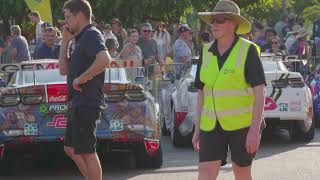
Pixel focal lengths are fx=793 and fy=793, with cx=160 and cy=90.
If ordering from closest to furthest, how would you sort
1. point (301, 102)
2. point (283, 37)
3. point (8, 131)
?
point (8, 131)
point (301, 102)
point (283, 37)

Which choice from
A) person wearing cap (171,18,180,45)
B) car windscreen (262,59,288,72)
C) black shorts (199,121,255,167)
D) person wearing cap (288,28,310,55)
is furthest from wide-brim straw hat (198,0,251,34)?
person wearing cap (171,18,180,45)

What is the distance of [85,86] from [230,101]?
1490mm

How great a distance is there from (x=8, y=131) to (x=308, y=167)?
3.62m

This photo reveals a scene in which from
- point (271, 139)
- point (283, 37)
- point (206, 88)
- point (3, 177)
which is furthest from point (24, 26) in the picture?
point (206, 88)

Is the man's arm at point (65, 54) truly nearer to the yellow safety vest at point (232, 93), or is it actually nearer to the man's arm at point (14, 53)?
the yellow safety vest at point (232, 93)

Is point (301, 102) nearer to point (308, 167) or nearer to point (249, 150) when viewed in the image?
point (308, 167)

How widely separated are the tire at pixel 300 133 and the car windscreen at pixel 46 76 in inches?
130

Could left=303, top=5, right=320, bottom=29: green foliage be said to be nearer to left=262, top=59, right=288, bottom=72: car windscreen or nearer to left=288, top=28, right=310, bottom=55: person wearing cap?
left=288, top=28, right=310, bottom=55: person wearing cap

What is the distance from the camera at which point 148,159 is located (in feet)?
31.0

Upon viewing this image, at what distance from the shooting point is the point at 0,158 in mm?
8938

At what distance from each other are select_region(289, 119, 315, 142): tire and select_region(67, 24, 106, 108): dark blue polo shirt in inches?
225

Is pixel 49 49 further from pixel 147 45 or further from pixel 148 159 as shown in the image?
pixel 147 45

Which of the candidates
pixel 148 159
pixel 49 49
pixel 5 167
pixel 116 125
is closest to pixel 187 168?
pixel 148 159

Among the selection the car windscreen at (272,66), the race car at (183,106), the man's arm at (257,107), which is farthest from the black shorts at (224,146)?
the car windscreen at (272,66)
